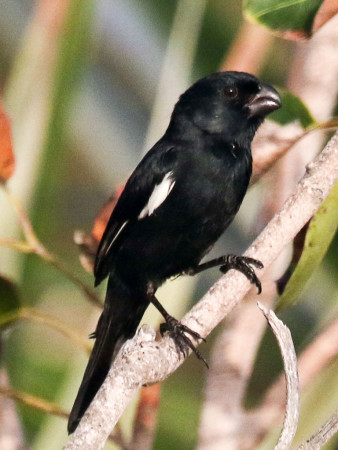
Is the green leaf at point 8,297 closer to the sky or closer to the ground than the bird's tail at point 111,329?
closer to the sky

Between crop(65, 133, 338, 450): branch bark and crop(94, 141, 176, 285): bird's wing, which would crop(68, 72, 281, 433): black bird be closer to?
crop(94, 141, 176, 285): bird's wing

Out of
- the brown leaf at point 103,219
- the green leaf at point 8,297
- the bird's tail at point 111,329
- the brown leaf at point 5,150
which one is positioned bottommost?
the bird's tail at point 111,329

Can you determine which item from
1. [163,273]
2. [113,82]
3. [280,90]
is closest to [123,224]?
[163,273]

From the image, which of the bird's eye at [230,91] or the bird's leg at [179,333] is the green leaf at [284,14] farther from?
the bird's leg at [179,333]

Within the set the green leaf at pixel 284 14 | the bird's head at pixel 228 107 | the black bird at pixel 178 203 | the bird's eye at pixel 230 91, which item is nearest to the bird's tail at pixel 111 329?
the black bird at pixel 178 203

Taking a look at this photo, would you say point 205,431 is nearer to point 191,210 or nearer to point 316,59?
point 191,210

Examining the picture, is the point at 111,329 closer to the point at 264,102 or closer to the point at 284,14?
the point at 264,102

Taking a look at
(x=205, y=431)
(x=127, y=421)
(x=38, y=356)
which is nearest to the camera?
(x=205, y=431)

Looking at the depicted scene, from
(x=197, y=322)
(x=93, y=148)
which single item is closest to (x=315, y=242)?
(x=197, y=322)
